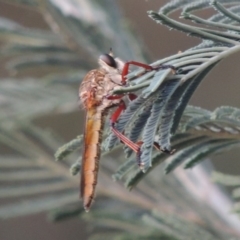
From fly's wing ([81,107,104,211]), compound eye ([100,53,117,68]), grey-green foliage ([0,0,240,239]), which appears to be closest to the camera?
fly's wing ([81,107,104,211])

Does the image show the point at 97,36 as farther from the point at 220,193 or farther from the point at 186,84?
the point at 186,84

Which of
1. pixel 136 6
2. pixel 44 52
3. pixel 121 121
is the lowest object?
pixel 121 121

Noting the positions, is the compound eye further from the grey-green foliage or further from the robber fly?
the grey-green foliage

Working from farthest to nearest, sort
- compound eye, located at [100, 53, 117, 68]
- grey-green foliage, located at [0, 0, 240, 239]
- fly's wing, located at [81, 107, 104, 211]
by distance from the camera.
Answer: grey-green foliage, located at [0, 0, 240, 239] → compound eye, located at [100, 53, 117, 68] → fly's wing, located at [81, 107, 104, 211]

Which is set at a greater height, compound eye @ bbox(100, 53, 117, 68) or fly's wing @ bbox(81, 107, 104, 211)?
compound eye @ bbox(100, 53, 117, 68)

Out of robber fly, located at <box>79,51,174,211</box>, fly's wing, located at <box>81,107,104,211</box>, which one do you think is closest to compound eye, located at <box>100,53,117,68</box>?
robber fly, located at <box>79,51,174,211</box>

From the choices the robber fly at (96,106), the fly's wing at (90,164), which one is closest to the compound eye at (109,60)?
the robber fly at (96,106)

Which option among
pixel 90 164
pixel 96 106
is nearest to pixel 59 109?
pixel 96 106

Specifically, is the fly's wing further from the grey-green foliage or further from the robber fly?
the grey-green foliage

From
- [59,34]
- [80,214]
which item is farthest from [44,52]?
[80,214]

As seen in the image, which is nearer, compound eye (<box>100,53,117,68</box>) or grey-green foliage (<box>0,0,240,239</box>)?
compound eye (<box>100,53,117,68</box>)

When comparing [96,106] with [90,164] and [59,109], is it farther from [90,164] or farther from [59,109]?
[59,109]
